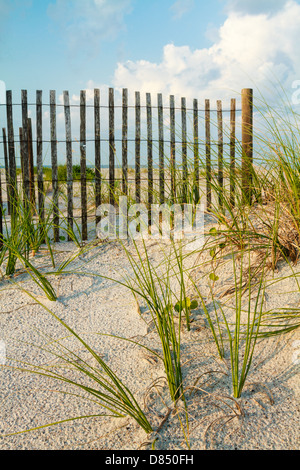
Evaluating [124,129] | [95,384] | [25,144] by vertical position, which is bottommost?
[95,384]

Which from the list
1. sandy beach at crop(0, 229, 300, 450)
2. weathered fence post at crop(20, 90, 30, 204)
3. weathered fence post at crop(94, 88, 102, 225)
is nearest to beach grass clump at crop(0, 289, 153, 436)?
sandy beach at crop(0, 229, 300, 450)

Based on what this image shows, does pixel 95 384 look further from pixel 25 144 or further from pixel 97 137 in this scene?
pixel 25 144

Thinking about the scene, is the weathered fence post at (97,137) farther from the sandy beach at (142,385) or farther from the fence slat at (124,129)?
the sandy beach at (142,385)

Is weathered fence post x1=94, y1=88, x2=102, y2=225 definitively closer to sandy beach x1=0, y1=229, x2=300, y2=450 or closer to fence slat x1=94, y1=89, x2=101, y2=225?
fence slat x1=94, y1=89, x2=101, y2=225

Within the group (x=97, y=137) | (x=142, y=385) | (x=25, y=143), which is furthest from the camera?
(x=25, y=143)

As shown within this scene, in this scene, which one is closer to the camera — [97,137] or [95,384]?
[95,384]

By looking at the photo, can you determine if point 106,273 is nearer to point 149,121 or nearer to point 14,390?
point 14,390

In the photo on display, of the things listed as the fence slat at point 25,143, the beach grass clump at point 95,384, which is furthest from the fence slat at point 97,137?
the beach grass clump at point 95,384

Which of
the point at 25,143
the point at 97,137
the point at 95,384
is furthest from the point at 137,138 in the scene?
the point at 95,384

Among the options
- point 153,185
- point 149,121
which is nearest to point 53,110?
point 149,121

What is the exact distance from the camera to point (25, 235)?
3.66 meters

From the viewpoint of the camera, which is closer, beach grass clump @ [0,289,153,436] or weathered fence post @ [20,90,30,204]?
beach grass clump @ [0,289,153,436]

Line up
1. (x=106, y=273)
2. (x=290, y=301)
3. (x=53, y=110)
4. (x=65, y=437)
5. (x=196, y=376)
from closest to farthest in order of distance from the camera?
1. (x=65, y=437)
2. (x=196, y=376)
3. (x=290, y=301)
4. (x=106, y=273)
5. (x=53, y=110)
